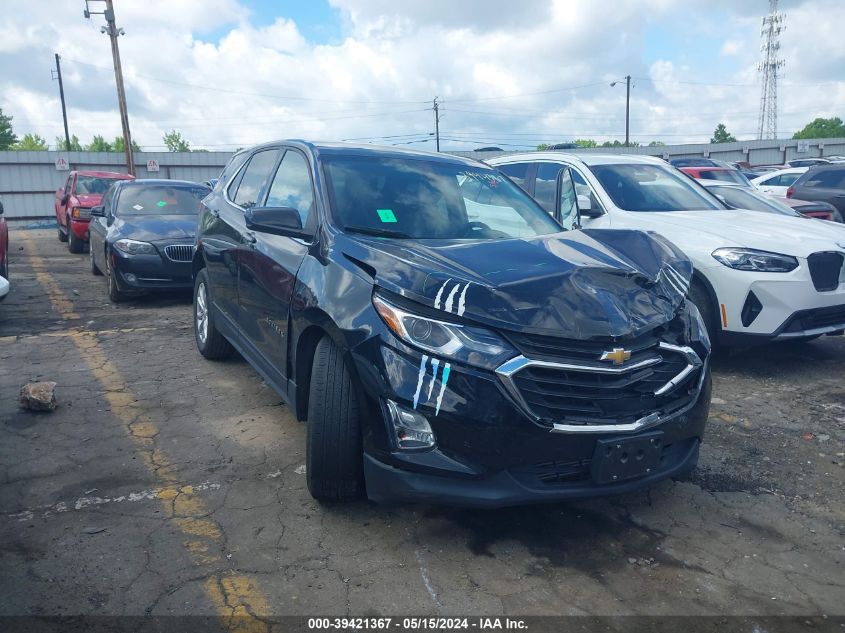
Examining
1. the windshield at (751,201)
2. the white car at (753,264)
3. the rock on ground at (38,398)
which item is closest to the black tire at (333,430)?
the rock on ground at (38,398)

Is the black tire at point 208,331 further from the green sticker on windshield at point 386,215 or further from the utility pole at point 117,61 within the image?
the utility pole at point 117,61

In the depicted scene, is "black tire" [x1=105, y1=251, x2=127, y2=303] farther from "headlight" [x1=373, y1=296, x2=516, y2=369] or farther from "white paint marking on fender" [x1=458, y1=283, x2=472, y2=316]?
"white paint marking on fender" [x1=458, y1=283, x2=472, y2=316]

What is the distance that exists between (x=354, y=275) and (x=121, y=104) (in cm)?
2489

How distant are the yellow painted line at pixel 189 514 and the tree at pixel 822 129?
331 ft

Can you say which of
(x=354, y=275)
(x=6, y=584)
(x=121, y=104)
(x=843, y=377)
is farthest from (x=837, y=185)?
(x=121, y=104)

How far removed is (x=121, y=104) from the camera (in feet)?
82.0

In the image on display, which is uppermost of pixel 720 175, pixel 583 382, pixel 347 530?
pixel 720 175

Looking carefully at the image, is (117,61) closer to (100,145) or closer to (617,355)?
(617,355)

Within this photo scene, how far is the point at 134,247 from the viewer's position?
8523 mm

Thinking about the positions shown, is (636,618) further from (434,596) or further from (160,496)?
(160,496)

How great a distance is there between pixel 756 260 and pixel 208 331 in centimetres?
433

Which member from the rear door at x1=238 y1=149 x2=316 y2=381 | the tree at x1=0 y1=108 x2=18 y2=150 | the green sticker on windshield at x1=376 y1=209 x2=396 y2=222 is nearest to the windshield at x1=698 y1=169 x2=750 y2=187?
the rear door at x1=238 y1=149 x2=316 y2=381

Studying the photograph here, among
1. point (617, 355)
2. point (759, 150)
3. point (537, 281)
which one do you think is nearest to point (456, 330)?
point (537, 281)

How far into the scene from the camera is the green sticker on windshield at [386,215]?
157 inches
